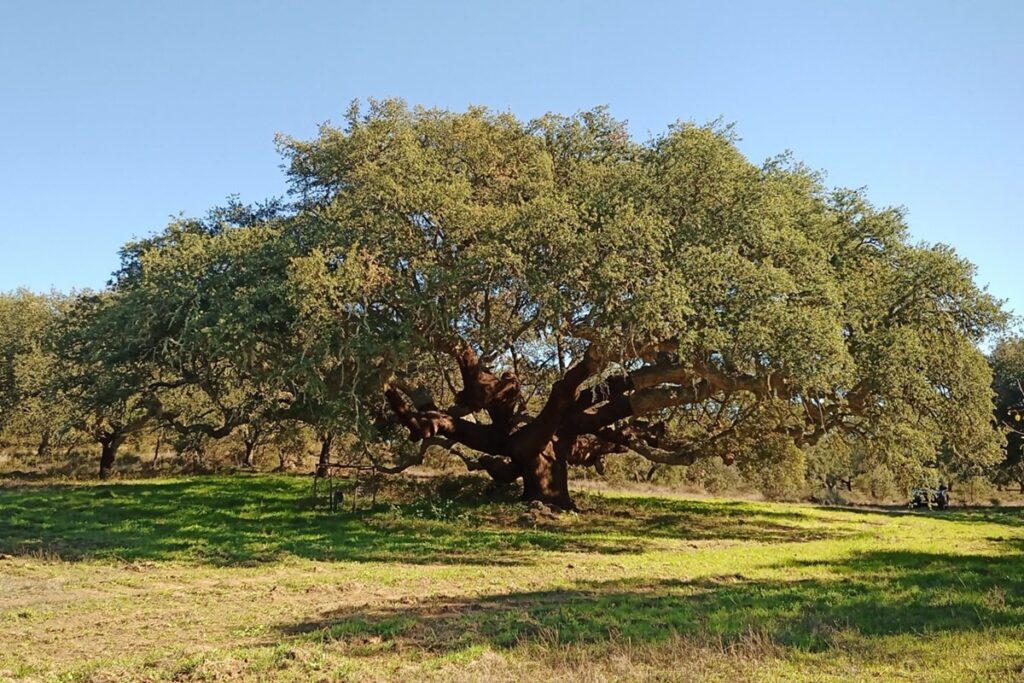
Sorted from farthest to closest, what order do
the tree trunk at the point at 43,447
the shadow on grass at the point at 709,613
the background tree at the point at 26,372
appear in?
the tree trunk at the point at 43,447 → the background tree at the point at 26,372 → the shadow on grass at the point at 709,613

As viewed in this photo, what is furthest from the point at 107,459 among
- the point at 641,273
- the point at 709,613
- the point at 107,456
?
the point at 709,613

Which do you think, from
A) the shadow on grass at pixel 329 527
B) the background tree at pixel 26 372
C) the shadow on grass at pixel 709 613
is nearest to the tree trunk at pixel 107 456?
the background tree at pixel 26 372

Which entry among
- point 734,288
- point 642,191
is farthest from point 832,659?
point 642,191

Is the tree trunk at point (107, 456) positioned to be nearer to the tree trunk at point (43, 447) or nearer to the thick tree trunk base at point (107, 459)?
the thick tree trunk base at point (107, 459)

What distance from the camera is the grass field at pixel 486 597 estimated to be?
247 inches

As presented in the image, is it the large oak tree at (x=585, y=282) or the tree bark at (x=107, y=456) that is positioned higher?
the large oak tree at (x=585, y=282)

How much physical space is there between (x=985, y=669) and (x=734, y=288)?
919cm

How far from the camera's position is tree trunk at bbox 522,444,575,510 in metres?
20.6

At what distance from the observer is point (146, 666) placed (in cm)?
636

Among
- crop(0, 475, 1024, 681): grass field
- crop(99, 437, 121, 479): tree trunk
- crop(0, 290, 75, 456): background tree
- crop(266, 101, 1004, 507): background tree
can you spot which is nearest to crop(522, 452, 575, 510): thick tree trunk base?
crop(0, 475, 1024, 681): grass field

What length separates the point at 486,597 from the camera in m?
9.66

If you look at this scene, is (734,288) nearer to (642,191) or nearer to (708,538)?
(642,191)

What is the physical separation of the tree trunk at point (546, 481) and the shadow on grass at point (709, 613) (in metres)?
9.92

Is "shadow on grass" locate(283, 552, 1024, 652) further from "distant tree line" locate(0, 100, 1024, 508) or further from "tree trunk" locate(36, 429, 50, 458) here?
"tree trunk" locate(36, 429, 50, 458)
